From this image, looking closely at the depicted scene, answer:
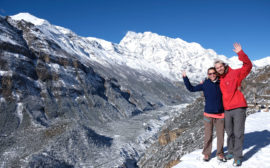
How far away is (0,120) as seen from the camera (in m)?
43.7

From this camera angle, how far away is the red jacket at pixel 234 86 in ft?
17.2

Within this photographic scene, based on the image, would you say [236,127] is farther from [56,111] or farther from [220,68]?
[56,111]

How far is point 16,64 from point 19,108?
1709 cm

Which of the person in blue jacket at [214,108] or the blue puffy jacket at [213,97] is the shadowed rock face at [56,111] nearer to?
the person in blue jacket at [214,108]

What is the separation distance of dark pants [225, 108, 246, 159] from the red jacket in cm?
18

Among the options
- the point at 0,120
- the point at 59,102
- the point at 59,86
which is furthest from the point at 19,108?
the point at 59,86

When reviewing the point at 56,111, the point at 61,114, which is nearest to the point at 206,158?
the point at 61,114

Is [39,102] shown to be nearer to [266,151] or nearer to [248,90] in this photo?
[248,90]

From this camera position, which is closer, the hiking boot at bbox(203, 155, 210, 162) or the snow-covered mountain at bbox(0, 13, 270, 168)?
the hiking boot at bbox(203, 155, 210, 162)

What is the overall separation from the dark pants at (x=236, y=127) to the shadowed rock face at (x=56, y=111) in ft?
92.2

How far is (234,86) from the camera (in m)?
5.34

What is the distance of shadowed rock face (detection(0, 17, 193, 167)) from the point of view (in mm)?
32094

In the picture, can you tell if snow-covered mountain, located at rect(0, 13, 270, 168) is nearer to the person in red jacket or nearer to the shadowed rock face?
the shadowed rock face

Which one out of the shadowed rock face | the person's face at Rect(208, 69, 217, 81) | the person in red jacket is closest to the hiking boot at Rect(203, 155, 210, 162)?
the person in red jacket
